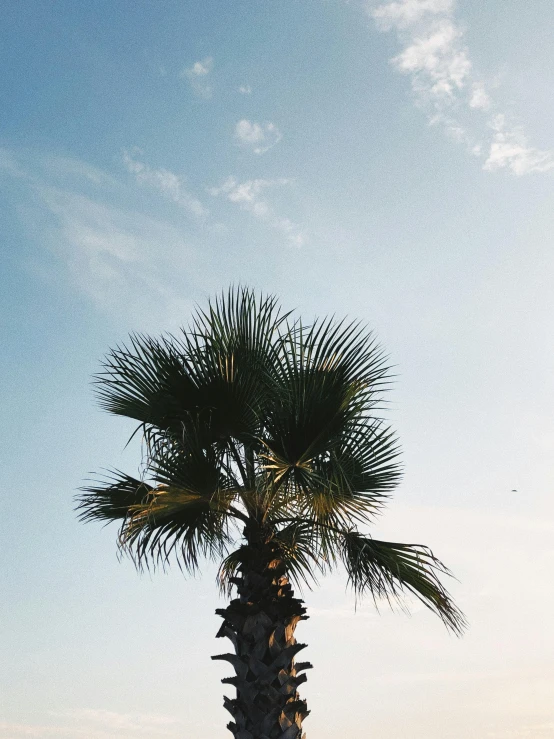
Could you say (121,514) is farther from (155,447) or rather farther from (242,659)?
(242,659)

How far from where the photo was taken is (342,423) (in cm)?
916

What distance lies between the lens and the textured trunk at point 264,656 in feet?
27.4

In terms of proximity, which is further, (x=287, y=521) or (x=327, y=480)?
(x=287, y=521)

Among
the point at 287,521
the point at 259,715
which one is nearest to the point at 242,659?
the point at 259,715

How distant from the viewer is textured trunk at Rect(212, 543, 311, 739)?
329 inches

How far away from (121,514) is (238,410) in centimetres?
202

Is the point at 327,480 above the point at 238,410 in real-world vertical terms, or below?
below

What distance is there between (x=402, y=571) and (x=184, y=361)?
3.13 metres

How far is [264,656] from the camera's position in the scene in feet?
27.9

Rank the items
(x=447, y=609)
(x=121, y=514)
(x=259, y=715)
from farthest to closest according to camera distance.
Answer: (x=121, y=514)
(x=447, y=609)
(x=259, y=715)

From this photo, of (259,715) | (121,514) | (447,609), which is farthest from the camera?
(121,514)

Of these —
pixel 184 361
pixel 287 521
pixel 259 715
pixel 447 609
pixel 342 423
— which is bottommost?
pixel 259 715

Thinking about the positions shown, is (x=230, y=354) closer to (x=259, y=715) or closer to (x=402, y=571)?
(x=402, y=571)

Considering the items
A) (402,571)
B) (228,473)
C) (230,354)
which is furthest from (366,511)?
(230,354)
